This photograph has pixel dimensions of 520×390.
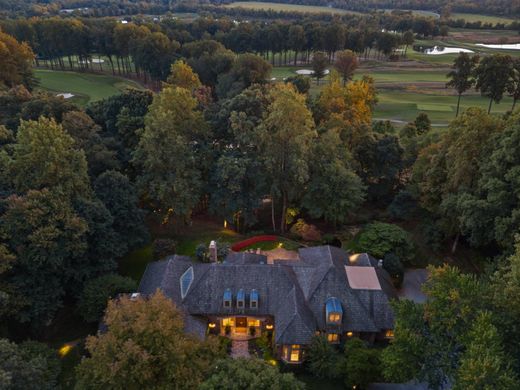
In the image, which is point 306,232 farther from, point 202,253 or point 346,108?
point 346,108

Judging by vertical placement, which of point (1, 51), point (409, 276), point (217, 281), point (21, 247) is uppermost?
point (1, 51)

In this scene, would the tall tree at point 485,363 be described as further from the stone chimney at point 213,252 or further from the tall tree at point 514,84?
A: the tall tree at point 514,84

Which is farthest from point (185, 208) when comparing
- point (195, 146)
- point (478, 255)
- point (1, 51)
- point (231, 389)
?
point (1, 51)

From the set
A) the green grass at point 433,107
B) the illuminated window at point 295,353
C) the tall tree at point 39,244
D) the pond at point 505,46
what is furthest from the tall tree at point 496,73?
the pond at point 505,46

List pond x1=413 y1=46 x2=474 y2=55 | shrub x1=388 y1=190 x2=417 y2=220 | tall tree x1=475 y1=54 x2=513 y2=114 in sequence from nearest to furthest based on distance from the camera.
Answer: shrub x1=388 y1=190 x2=417 y2=220, tall tree x1=475 y1=54 x2=513 y2=114, pond x1=413 y1=46 x2=474 y2=55

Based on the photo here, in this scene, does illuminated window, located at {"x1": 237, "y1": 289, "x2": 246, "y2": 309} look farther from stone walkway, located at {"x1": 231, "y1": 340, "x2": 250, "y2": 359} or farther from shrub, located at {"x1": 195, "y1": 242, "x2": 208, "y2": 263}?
shrub, located at {"x1": 195, "y1": 242, "x2": 208, "y2": 263}

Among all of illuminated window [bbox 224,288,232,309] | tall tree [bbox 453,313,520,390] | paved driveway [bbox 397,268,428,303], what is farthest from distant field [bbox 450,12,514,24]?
tall tree [bbox 453,313,520,390]

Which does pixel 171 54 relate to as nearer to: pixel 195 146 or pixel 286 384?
pixel 195 146

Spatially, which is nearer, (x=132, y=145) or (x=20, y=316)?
(x=20, y=316)
